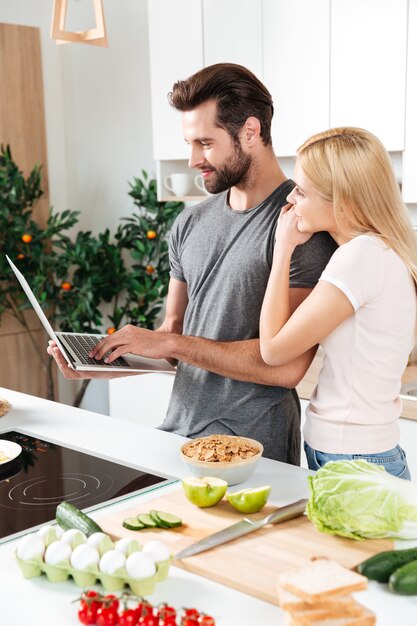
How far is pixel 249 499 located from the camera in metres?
1.45

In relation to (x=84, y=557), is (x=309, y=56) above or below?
above

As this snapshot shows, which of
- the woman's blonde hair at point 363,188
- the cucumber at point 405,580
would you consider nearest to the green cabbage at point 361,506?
the cucumber at point 405,580

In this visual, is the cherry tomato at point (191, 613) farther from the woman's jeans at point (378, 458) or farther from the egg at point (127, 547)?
the woman's jeans at point (378, 458)

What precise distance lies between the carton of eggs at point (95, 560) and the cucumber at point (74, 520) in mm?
73

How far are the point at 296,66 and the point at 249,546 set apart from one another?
234 cm

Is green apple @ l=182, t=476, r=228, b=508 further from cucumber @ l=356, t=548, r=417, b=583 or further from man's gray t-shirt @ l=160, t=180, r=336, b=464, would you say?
man's gray t-shirt @ l=160, t=180, r=336, b=464

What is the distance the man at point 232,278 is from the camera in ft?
6.69

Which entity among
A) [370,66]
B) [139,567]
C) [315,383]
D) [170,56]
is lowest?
[315,383]

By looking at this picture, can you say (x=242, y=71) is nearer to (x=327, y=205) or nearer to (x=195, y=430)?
(x=327, y=205)

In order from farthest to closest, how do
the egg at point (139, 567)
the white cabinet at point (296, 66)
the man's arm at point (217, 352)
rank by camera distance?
the white cabinet at point (296, 66) < the man's arm at point (217, 352) < the egg at point (139, 567)

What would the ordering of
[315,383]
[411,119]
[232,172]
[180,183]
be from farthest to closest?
[180,183], [315,383], [411,119], [232,172]

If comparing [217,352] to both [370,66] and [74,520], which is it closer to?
[74,520]

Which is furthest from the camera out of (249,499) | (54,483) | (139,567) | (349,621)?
(54,483)

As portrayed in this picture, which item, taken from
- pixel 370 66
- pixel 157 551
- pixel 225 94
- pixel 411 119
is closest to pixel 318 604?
pixel 157 551
